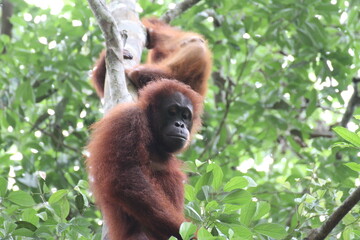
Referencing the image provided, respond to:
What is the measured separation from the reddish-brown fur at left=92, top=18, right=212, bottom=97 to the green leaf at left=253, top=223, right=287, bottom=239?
9.07 ft

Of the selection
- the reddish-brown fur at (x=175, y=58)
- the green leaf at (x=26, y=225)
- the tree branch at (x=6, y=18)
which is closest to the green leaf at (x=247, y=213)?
the green leaf at (x=26, y=225)

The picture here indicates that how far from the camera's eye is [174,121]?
4.94 m

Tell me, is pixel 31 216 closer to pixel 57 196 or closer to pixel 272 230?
pixel 57 196

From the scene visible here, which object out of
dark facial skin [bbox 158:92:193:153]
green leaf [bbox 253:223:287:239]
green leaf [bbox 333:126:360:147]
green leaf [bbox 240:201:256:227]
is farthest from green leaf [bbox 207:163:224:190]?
dark facial skin [bbox 158:92:193:153]

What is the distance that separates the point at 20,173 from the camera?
21.4 feet

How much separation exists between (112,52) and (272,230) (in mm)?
1980

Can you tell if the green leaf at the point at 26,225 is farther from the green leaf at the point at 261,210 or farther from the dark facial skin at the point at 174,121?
the green leaf at the point at 261,210

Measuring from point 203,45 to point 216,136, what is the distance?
1475mm

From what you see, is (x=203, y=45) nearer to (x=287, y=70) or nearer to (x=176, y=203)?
(x=287, y=70)

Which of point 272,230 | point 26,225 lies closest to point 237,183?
point 272,230

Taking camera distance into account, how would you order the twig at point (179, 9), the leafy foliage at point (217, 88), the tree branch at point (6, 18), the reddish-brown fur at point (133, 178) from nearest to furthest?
the reddish-brown fur at point (133, 178) < the leafy foliage at point (217, 88) < the twig at point (179, 9) < the tree branch at point (6, 18)

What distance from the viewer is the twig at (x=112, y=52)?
444 centimetres

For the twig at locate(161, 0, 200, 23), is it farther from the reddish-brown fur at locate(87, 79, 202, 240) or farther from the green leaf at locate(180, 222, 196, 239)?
the green leaf at locate(180, 222, 196, 239)

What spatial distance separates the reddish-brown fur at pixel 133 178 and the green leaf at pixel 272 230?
0.62 metres
